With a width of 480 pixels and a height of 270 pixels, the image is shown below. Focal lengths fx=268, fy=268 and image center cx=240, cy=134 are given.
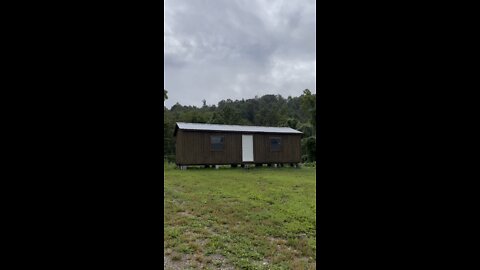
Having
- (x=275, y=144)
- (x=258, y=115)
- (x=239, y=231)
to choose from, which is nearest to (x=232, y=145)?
(x=275, y=144)

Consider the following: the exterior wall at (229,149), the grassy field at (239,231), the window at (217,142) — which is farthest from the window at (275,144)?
the grassy field at (239,231)

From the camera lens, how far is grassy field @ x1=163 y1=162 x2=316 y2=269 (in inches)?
111

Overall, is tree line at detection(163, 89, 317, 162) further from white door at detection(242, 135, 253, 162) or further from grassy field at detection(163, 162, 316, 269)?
grassy field at detection(163, 162, 316, 269)

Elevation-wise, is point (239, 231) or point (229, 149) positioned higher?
point (229, 149)

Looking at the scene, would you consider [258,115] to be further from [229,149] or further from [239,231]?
[239,231]

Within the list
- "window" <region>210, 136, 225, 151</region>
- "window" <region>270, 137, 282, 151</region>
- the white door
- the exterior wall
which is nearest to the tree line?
the exterior wall

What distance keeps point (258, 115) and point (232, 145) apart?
1889 centimetres

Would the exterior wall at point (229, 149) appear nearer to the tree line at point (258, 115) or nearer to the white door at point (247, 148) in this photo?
the white door at point (247, 148)

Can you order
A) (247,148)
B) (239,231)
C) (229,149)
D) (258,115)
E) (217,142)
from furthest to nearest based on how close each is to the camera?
1. (258,115)
2. (247,148)
3. (229,149)
4. (217,142)
5. (239,231)

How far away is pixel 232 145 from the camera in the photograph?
46.6ft

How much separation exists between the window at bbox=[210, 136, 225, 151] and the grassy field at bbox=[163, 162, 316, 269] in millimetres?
7356

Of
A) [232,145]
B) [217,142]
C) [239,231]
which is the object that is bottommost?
[239,231]
